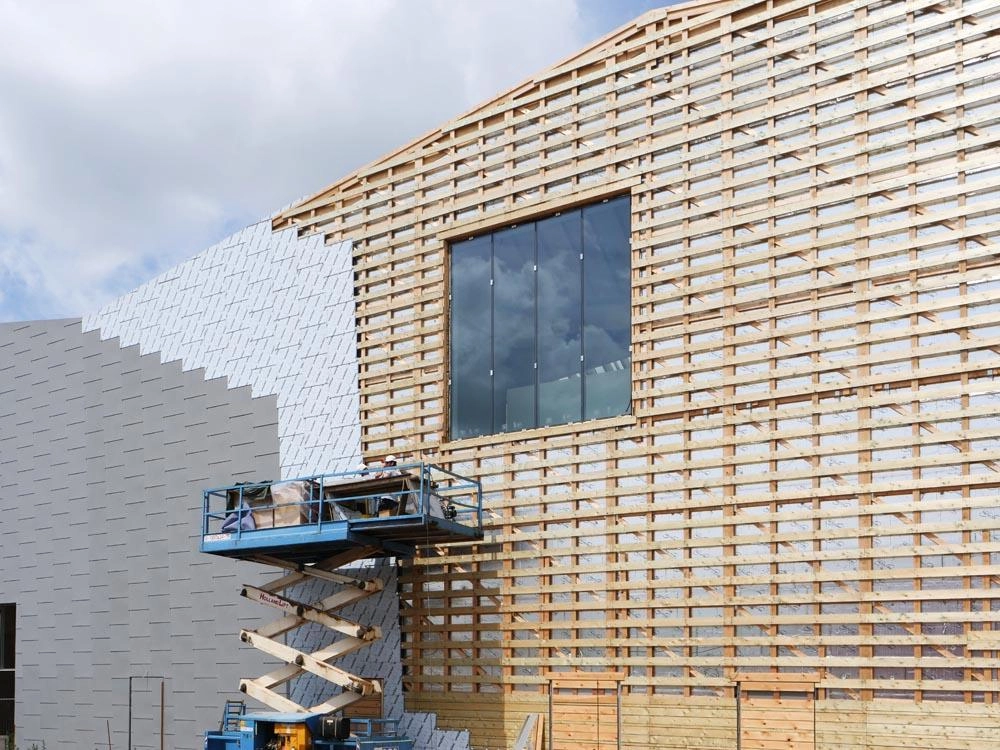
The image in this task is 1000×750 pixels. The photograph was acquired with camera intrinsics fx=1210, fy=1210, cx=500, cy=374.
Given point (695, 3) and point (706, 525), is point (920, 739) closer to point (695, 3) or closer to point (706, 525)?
point (706, 525)

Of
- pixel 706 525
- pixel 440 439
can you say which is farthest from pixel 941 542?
pixel 440 439

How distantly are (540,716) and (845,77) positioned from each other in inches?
367

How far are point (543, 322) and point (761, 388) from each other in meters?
3.72

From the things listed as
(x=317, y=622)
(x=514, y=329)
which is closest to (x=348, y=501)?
(x=317, y=622)

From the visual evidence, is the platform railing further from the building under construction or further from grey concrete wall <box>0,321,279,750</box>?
grey concrete wall <box>0,321,279,750</box>

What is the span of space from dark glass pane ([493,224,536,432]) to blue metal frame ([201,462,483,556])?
121 centimetres

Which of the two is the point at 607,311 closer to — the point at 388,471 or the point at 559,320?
the point at 559,320

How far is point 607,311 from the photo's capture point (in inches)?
674

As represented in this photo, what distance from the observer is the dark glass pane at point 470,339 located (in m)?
18.3

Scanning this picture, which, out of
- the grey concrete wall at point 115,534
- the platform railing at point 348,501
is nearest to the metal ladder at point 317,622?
the platform railing at point 348,501

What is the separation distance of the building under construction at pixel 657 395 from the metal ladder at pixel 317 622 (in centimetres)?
85

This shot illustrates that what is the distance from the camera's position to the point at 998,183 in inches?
550

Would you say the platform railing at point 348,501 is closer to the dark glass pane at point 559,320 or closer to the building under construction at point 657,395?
the building under construction at point 657,395

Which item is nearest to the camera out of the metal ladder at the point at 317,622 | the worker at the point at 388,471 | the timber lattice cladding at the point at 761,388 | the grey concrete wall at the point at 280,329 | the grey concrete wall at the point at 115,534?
the timber lattice cladding at the point at 761,388
